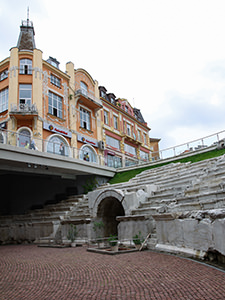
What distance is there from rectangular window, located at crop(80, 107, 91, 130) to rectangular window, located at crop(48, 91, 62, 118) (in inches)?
129

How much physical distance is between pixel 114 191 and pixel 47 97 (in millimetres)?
16647

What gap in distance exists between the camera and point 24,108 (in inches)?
942

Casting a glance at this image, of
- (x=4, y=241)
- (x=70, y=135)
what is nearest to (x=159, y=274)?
(x=4, y=241)

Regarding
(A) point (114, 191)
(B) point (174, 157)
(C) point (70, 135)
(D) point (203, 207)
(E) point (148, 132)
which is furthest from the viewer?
(E) point (148, 132)

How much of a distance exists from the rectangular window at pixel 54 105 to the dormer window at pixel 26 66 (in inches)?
113

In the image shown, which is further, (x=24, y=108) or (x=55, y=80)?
(x=55, y=80)

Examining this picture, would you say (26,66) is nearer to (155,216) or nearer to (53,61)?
(53,61)

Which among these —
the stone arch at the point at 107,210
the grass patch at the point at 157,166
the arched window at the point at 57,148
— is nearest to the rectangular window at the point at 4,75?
the arched window at the point at 57,148

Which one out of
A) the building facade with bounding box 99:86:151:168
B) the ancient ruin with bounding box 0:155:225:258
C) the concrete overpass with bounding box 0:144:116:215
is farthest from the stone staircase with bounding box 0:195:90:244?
the building facade with bounding box 99:86:151:168

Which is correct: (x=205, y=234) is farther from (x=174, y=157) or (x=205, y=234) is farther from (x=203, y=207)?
(x=174, y=157)

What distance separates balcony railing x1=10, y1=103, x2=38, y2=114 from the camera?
23.7m

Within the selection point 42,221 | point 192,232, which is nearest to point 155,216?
point 192,232

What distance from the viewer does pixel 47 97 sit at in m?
26.2

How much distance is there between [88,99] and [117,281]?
26.4m
